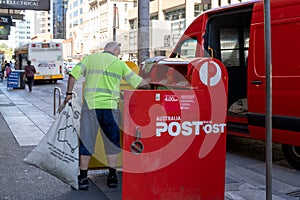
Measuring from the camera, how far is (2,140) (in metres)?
7.94

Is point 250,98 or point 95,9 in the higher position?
point 95,9

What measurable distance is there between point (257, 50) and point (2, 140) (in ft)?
16.3

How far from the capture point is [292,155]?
6.36m

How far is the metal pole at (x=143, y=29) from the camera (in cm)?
792

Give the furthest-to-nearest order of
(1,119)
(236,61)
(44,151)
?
1. (1,119)
2. (236,61)
3. (44,151)

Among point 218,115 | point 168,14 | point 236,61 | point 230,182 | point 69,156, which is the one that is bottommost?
point 230,182

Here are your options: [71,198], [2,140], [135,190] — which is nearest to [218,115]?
[135,190]

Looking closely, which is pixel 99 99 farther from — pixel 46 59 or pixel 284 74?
pixel 46 59

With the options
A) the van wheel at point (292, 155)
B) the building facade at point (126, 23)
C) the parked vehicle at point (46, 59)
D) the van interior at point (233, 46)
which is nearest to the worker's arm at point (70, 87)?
the van wheel at point (292, 155)

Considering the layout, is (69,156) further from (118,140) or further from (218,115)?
(218,115)

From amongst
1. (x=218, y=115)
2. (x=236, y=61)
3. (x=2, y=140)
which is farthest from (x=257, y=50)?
(x=2, y=140)

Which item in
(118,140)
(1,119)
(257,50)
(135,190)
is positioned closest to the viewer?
(135,190)

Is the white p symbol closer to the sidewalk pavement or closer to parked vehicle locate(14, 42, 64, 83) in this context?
the sidewalk pavement

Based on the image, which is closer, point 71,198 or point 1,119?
point 71,198
